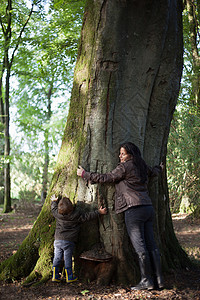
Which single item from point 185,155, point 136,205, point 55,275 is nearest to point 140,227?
point 136,205

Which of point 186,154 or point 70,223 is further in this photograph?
point 186,154

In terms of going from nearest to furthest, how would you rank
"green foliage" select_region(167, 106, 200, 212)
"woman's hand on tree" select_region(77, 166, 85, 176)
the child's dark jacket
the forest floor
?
the forest floor, the child's dark jacket, "woman's hand on tree" select_region(77, 166, 85, 176), "green foliage" select_region(167, 106, 200, 212)

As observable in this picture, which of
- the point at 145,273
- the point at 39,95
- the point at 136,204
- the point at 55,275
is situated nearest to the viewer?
the point at 145,273

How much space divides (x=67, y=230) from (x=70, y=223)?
0.12 metres

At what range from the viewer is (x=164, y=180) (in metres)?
5.32

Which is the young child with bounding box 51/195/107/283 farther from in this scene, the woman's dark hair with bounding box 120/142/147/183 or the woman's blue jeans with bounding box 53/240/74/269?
the woman's dark hair with bounding box 120/142/147/183

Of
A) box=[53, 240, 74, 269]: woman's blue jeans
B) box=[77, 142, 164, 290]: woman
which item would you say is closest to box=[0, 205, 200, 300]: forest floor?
box=[77, 142, 164, 290]: woman

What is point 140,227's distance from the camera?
13.2 feet

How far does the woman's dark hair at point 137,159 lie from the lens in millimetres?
4141

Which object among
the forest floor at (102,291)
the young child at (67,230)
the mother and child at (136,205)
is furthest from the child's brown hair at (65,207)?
the forest floor at (102,291)

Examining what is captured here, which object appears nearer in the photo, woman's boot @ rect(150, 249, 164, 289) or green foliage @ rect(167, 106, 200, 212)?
woman's boot @ rect(150, 249, 164, 289)

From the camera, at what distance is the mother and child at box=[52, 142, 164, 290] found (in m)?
3.90

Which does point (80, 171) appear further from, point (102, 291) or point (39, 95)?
point (39, 95)

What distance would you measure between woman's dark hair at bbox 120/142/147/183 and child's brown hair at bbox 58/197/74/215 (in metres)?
1.07
